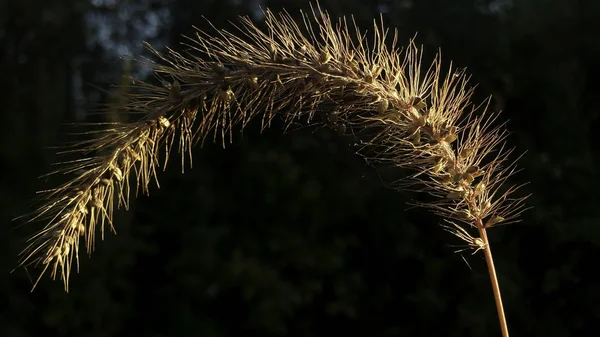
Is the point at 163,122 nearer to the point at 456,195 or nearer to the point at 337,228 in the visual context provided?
the point at 456,195

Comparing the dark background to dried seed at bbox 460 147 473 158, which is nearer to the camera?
dried seed at bbox 460 147 473 158

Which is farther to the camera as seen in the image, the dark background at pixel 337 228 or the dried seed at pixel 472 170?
the dark background at pixel 337 228

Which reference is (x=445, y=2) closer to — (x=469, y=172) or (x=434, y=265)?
(x=434, y=265)

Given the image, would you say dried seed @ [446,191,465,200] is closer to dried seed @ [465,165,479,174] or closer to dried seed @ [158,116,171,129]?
dried seed @ [465,165,479,174]

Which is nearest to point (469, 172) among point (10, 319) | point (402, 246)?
point (402, 246)

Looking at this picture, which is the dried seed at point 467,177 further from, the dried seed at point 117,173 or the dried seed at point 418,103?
the dried seed at point 117,173

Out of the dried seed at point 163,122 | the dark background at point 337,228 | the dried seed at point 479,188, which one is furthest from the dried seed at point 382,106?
the dark background at point 337,228

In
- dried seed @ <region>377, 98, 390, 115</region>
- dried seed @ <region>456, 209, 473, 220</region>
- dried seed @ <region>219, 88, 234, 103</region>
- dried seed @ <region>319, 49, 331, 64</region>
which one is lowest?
dried seed @ <region>456, 209, 473, 220</region>

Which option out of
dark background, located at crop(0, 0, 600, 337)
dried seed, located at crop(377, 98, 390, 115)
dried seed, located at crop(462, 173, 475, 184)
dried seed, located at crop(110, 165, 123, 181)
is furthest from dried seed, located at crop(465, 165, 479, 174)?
dark background, located at crop(0, 0, 600, 337)

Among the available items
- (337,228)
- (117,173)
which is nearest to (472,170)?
(117,173)
